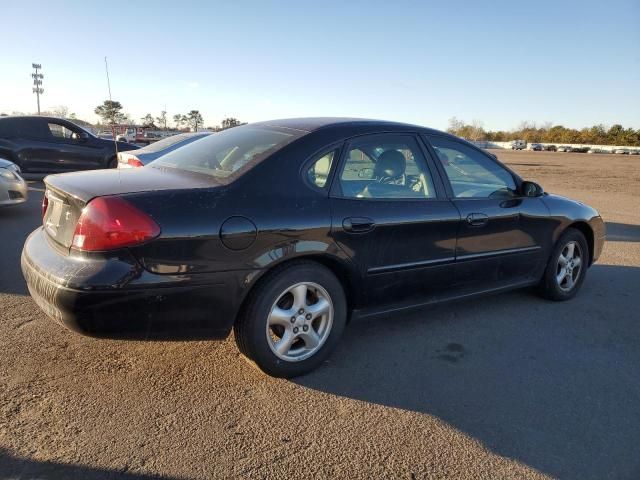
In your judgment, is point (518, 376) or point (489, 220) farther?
point (489, 220)

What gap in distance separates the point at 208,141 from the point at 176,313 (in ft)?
5.50

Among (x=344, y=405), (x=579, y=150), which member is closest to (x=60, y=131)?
(x=344, y=405)

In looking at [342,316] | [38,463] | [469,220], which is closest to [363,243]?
[342,316]

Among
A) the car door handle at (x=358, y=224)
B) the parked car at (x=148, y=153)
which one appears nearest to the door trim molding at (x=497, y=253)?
the car door handle at (x=358, y=224)

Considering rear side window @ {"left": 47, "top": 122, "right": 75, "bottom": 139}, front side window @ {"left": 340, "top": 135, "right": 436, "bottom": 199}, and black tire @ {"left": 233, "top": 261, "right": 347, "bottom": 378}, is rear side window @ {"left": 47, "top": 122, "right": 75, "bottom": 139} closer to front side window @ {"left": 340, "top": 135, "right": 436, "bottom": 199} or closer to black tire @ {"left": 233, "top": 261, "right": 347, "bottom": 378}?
front side window @ {"left": 340, "top": 135, "right": 436, "bottom": 199}

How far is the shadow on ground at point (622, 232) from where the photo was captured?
7.91m

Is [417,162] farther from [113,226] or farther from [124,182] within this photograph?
[113,226]

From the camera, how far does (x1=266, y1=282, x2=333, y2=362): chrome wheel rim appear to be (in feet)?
9.97

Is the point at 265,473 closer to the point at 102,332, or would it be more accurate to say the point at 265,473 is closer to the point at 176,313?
the point at 176,313

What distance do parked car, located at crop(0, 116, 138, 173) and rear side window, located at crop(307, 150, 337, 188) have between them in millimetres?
9964

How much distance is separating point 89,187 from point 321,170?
137cm

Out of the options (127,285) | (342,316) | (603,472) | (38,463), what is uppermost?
(127,285)

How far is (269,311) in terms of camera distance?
2.96m

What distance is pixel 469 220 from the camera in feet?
12.6
